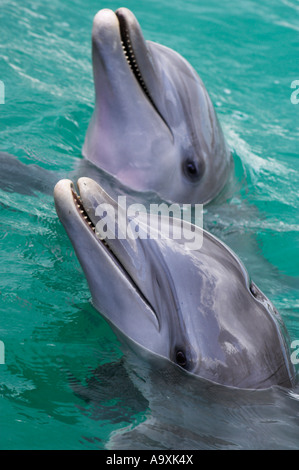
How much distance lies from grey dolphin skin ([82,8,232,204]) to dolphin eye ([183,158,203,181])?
1cm

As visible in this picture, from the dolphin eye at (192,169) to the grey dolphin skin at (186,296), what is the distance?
2449 millimetres

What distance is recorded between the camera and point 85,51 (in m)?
11.8

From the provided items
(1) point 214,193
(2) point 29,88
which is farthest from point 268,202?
(2) point 29,88

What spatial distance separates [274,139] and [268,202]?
88.0 inches

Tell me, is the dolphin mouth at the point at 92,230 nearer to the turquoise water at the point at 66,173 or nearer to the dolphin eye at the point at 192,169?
the turquoise water at the point at 66,173

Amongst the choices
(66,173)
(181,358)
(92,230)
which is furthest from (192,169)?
(181,358)

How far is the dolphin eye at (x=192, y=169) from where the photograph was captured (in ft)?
23.4

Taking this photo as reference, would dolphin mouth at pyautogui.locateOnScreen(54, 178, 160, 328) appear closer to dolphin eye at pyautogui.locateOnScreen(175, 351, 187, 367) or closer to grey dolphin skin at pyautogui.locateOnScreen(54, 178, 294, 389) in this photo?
grey dolphin skin at pyautogui.locateOnScreen(54, 178, 294, 389)

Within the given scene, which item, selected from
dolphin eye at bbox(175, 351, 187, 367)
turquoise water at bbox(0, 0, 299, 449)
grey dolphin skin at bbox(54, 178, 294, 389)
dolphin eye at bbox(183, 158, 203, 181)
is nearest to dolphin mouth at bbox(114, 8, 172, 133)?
dolphin eye at bbox(183, 158, 203, 181)

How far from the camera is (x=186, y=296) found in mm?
4621

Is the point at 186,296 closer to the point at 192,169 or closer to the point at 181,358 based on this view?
the point at 181,358

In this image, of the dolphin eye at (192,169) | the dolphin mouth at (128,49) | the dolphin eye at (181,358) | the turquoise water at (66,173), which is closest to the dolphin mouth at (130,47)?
the dolphin mouth at (128,49)
